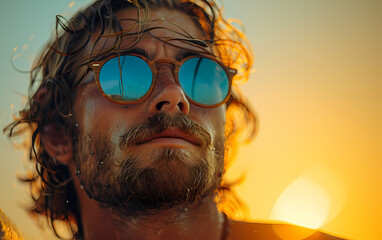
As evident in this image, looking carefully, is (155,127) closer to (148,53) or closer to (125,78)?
(125,78)

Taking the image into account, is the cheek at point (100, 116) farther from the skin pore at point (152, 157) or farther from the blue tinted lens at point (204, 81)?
the blue tinted lens at point (204, 81)

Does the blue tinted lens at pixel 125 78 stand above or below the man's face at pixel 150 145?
above

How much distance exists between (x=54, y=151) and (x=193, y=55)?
1.07 m

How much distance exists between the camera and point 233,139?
290cm

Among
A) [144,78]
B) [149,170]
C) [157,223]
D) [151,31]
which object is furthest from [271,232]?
[151,31]

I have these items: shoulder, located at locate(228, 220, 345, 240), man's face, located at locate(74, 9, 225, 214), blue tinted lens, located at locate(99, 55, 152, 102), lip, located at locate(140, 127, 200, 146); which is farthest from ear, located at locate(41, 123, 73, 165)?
shoulder, located at locate(228, 220, 345, 240)

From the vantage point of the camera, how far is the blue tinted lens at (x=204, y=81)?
1.92 metres

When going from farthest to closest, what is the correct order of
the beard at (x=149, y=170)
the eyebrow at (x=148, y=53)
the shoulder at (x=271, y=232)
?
the shoulder at (x=271, y=232), the eyebrow at (x=148, y=53), the beard at (x=149, y=170)

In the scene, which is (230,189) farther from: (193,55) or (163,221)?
(193,55)

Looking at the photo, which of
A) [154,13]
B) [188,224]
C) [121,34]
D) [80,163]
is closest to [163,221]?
[188,224]

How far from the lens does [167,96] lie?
5.78 feet

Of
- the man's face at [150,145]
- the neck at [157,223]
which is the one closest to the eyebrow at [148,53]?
the man's face at [150,145]

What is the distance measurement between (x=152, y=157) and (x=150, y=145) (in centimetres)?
6

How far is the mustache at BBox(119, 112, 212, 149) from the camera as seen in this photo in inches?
67.5
